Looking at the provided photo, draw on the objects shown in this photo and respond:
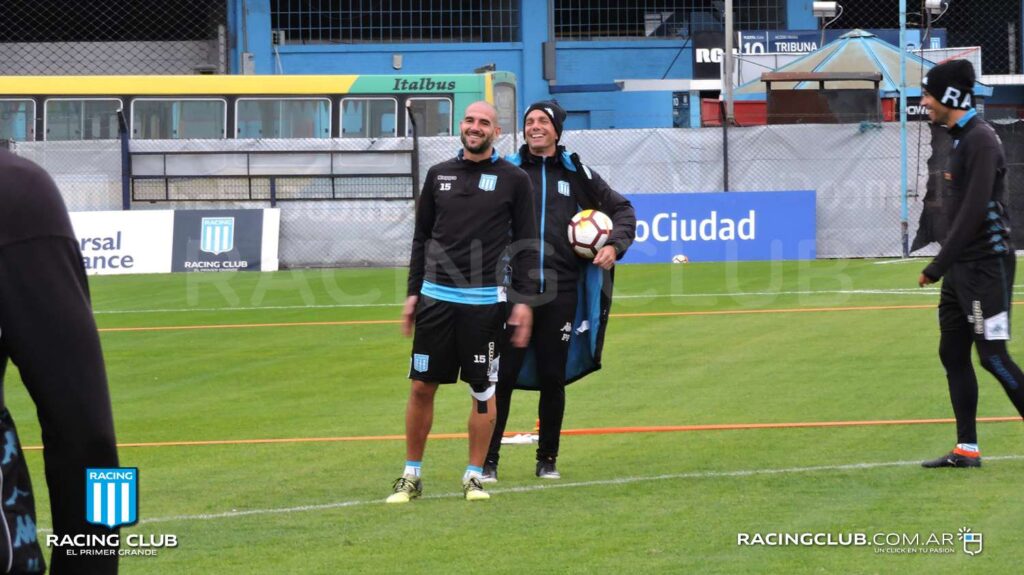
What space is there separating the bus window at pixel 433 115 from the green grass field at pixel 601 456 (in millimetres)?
14149

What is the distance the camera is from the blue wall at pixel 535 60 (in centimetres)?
4203

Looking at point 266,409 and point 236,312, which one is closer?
point 266,409

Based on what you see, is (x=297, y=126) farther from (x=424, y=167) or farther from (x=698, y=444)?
(x=698, y=444)

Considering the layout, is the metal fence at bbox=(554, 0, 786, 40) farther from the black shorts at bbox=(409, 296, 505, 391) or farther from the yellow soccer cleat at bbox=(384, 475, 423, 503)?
the yellow soccer cleat at bbox=(384, 475, 423, 503)

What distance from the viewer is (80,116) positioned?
30031mm

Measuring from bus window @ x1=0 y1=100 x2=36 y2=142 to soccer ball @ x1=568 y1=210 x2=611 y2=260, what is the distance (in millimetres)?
24207

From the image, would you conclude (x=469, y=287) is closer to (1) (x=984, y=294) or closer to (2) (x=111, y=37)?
(1) (x=984, y=294)

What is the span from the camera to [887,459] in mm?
8047

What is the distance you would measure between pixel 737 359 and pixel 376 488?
19.0 feet

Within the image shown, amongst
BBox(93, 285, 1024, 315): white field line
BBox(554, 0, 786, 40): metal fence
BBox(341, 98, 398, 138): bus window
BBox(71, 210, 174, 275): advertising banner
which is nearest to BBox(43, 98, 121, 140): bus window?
BBox(341, 98, 398, 138): bus window

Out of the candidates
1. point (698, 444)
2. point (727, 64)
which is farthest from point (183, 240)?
point (698, 444)

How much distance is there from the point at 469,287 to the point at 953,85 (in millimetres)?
2673

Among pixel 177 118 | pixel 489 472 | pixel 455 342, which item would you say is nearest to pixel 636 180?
pixel 177 118

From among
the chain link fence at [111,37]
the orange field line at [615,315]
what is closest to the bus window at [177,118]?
the chain link fence at [111,37]
